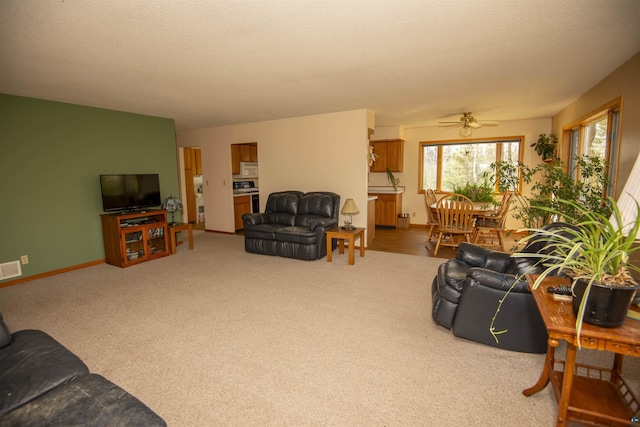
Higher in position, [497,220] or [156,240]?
[497,220]

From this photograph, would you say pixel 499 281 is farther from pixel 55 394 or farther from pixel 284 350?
pixel 55 394

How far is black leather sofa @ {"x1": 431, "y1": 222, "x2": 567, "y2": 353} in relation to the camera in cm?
230

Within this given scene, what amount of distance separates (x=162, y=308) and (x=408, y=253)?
375 cm

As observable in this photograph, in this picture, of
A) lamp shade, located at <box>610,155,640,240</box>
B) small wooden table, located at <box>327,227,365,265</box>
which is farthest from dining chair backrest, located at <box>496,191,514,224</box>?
lamp shade, located at <box>610,155,640,240</box>

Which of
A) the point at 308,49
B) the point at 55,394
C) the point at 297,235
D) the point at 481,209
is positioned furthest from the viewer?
the point at 481,209

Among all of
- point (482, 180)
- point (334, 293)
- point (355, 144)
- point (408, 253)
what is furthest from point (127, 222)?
point (482, 180)

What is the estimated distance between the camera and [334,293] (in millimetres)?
3619

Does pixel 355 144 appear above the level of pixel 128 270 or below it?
above

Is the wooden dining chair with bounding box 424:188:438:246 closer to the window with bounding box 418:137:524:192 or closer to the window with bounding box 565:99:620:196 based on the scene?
the window with bounding box 418:137:524:192

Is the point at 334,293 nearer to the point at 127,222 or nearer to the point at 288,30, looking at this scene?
the point at 288,30

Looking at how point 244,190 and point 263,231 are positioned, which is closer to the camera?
point 263,231

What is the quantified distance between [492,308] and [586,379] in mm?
633

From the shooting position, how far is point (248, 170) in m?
7.55

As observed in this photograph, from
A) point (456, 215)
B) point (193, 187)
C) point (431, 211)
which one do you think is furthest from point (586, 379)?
point (193, 187)
